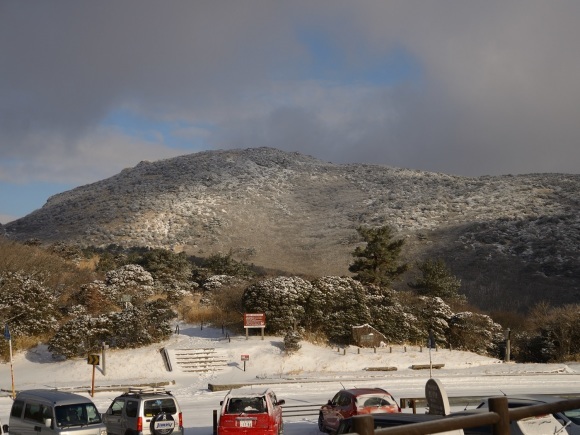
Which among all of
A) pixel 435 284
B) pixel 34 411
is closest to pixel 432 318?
pixel 435 284

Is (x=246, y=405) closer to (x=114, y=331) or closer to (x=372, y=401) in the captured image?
(x=372, y=401)

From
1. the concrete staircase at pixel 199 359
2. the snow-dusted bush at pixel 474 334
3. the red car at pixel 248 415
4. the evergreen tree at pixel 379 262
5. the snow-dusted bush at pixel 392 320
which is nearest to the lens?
the red car at pixel 248 415

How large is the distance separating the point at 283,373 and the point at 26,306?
14771 mm

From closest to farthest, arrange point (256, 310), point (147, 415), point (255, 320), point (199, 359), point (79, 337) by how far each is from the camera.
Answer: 1. point (147, 415)
2. point (79, 337)
3. point (199, 359)
4. point (255, 320)
5. point (256, 310)

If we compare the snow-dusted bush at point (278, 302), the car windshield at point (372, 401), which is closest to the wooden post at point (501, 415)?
the car windshield at point (372, 401)

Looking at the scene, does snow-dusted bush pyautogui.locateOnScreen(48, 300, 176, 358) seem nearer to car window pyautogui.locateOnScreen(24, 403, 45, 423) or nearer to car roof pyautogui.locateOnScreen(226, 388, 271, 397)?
car window pyautogui.locateOnScreen(24, 403, 45, 423)

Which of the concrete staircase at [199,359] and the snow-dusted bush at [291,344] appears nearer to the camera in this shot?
the concrete staircase at [199,359]

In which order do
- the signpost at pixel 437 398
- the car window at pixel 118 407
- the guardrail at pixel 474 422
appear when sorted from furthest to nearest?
the car window at pixel 118 407 < the signpost at pixel 437 398 < the guardrail at pixel 474 422

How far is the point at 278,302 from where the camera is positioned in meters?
41.6

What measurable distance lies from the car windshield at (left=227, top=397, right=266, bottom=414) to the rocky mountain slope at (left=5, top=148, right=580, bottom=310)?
49.9m

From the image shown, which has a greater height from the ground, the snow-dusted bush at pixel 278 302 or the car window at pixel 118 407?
the snow-dusted bush at pixel 278 302

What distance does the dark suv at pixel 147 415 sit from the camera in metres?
17.8

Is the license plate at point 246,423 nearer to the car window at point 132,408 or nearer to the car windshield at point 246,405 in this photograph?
the car windshield at point 246,405

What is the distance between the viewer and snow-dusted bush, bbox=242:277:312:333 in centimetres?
4159
